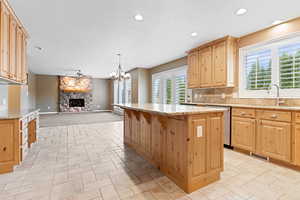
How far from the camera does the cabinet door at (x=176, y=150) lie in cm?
191

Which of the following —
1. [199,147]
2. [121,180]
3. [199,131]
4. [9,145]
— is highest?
[199,131]

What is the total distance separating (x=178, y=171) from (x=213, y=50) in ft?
10.8

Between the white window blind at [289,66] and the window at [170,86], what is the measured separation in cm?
298

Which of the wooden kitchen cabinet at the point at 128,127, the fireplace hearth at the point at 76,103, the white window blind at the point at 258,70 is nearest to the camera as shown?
the white window blind at the point at 258,70

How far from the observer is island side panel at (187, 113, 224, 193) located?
6.13ft

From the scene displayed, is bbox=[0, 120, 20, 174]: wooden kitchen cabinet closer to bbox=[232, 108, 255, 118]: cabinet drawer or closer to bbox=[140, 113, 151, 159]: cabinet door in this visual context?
bbox=[140, 113, 151, 159]: cabinet door

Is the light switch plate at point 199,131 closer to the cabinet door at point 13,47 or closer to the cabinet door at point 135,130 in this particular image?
the cabinet door at point 135,130

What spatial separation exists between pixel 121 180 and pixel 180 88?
4.43 m

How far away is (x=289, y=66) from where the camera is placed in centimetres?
300

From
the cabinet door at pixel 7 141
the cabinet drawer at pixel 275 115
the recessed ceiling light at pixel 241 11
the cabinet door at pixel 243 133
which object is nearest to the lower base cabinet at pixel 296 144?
the cabinet drawer at pixel 275 115

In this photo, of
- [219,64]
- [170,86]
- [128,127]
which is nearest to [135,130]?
[128,127]

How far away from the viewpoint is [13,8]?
256cm

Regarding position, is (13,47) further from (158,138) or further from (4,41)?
(158,138)

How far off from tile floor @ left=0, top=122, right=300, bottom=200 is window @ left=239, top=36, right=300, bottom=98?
1499 millimetres
